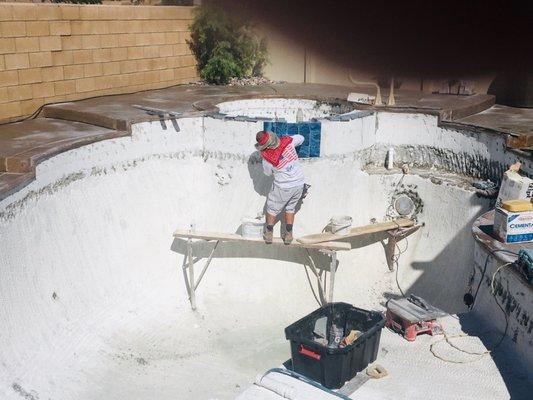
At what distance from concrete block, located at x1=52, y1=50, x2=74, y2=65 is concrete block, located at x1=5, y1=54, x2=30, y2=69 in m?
0.60

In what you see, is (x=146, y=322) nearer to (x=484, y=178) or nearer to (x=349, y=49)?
(x=484, y=178)

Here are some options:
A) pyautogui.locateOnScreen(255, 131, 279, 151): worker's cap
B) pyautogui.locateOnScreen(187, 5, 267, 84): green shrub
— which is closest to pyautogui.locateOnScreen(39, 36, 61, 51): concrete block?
pyautogui.locateOnScreen(187, 5, 267, 84): green shrub

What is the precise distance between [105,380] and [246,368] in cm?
184

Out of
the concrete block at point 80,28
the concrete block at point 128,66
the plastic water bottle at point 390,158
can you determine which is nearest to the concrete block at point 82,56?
the concrete block at point 80,28

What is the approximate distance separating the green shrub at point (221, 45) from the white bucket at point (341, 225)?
5681 millimetres

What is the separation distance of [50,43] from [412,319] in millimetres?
7949

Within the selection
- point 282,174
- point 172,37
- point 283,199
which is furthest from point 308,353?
point 172,37

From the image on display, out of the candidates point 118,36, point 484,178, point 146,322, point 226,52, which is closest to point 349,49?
point 146,322

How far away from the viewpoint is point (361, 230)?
8.94 m

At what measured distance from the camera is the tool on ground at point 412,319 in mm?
6668

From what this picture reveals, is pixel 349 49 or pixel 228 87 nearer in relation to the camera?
pixel 349 49

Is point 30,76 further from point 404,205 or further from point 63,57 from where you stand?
point 404,205

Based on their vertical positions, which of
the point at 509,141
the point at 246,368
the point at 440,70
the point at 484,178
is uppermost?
the point at 440,70

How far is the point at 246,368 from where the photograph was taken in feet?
24.6
